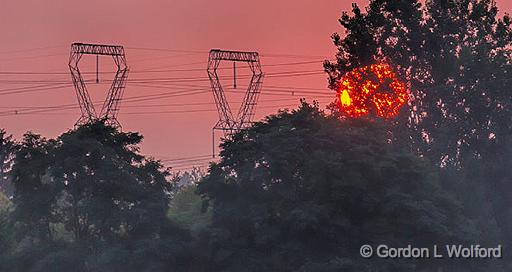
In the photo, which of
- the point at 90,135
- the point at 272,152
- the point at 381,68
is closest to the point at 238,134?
the point at 272,152

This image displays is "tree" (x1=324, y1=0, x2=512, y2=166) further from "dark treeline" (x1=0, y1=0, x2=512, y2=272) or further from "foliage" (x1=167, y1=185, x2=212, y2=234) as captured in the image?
"foliage" (x1=167, y1=185, x2=212, y2=234)

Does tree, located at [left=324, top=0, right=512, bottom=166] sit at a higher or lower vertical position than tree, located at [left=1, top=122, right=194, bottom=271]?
higher

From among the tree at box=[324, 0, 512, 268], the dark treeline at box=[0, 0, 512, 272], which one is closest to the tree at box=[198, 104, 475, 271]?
the dark treeline at box=[0, 0, 512, 272]

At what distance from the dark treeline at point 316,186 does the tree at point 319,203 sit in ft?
0.38

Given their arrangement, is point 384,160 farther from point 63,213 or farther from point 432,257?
point 63,213

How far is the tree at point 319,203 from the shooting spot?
4451 inches

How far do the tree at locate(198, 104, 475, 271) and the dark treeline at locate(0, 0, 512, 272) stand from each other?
12 cm

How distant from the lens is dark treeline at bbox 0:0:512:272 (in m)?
114

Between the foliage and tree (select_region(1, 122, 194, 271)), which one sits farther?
the foliage

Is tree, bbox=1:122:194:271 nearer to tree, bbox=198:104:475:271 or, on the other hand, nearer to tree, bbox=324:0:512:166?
tree, bbox=198:104:475:271

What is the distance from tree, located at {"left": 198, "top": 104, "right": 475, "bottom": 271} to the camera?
113062 millimetres

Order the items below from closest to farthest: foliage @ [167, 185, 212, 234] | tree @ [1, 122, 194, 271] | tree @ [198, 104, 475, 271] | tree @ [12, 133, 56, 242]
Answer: tree @ [198, 104, 475, 271] → tree @ [1, 122, 194, 271] → foliage @ [167, 185, 212, 234] → tree @ [12, 133, 56, 242]

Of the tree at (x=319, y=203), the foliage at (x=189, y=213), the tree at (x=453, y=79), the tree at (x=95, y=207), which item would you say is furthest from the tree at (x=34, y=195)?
the tree at (x=453, y=79)

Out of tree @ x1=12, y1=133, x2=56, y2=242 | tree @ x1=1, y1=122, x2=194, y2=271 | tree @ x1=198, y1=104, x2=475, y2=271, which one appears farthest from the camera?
tree @ x1=12, y1=133, x2=56, y2=242
